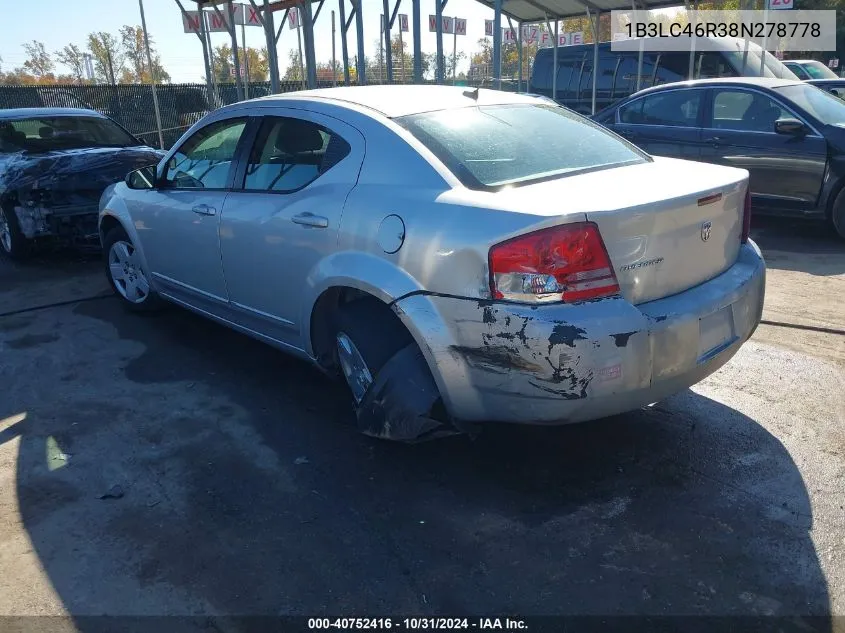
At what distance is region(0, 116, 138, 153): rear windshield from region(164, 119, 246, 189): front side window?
3.83 m

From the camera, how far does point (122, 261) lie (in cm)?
→ 543

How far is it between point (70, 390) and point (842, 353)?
469cm

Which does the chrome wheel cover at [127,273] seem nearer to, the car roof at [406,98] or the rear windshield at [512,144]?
the car roof at [406,98]

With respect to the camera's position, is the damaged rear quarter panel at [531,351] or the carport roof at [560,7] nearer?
the damaged rear quarter panel at [531,351]

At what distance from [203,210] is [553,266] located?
243cm

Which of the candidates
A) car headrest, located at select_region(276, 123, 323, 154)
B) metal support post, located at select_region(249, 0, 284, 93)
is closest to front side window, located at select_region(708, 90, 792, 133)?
car headrest, located at select_region(276, 123, 323, 154)

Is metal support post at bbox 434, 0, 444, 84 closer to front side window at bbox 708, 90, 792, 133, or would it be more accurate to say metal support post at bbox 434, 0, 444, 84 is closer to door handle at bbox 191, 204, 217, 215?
front side window at bbox 708, 90, 792, 133

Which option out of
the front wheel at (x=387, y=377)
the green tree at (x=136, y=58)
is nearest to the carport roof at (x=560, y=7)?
the front wheel at (x=387, y=377)

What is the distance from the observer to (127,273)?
5426 mm

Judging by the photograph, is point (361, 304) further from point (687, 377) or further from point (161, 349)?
point (161, 349)

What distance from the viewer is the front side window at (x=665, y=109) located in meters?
8.00

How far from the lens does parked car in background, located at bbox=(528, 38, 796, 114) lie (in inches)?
461

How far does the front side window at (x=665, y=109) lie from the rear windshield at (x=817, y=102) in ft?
3.00

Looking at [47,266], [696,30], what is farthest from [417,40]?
[47,266]
